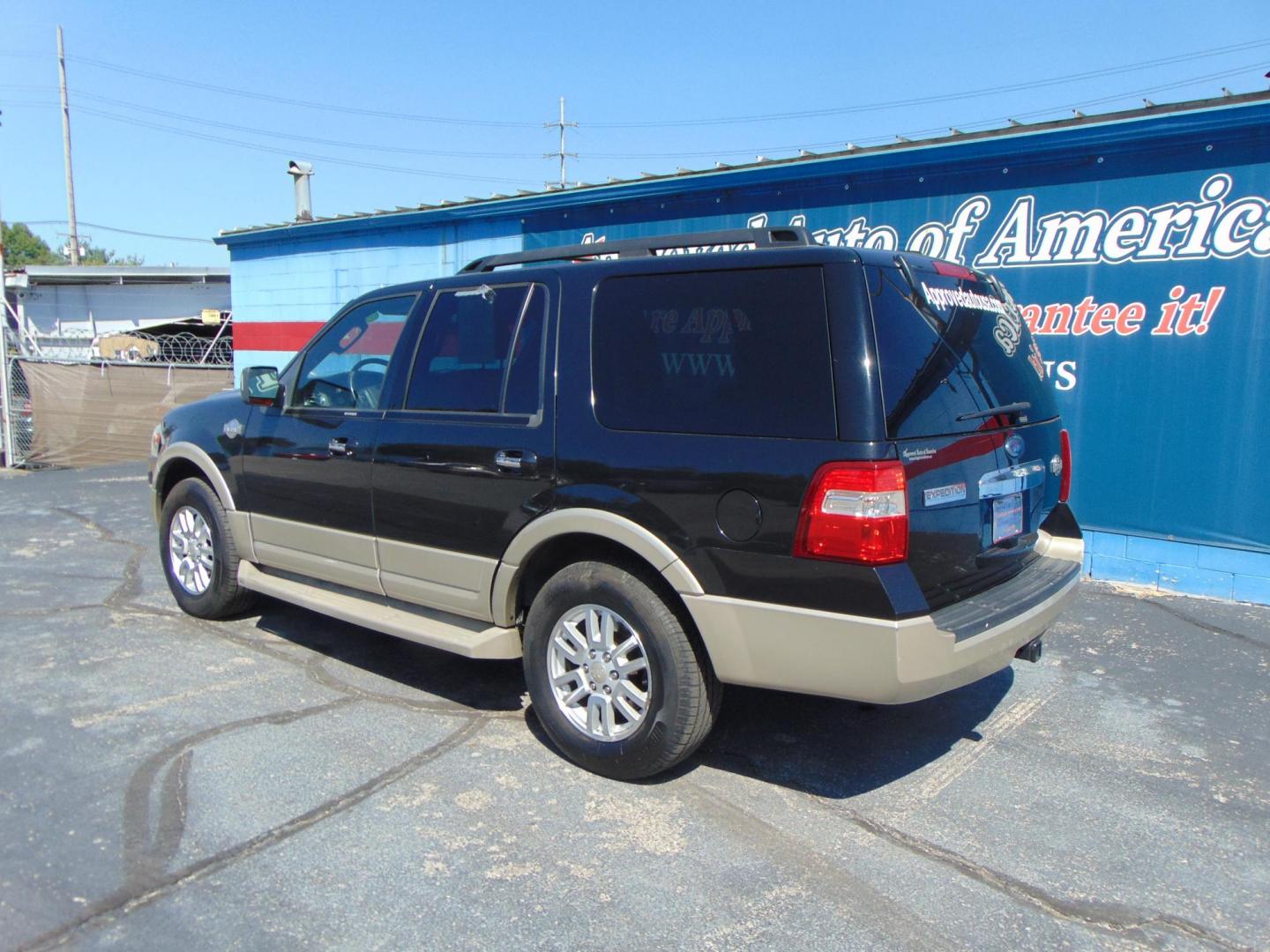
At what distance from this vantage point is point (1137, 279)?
22.1 feet

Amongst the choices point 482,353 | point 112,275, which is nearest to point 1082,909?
point 482,353

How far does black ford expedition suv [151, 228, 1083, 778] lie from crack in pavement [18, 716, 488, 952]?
0.64 m

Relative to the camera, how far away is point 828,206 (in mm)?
8086

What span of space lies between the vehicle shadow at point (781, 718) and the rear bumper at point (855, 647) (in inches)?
28.1

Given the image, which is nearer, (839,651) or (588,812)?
(839,651)

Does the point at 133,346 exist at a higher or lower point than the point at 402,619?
higher

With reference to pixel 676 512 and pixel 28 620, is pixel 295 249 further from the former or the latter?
pixel 676 512

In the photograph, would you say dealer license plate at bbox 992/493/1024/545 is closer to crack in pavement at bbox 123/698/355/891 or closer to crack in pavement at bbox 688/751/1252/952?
crack in pavement at bbox 688/751/1252/952

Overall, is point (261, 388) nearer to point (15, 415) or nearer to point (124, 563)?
point (124, 563)

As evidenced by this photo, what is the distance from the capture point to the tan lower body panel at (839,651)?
9.86ft

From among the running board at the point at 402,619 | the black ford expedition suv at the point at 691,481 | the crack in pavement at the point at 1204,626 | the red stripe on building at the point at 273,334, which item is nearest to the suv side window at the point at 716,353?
the black ford expedition suv at the point at 691,481

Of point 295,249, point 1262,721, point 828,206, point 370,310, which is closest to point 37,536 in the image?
point 370,310

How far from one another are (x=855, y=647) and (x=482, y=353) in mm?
2183

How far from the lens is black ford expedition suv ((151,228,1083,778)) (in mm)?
3086
